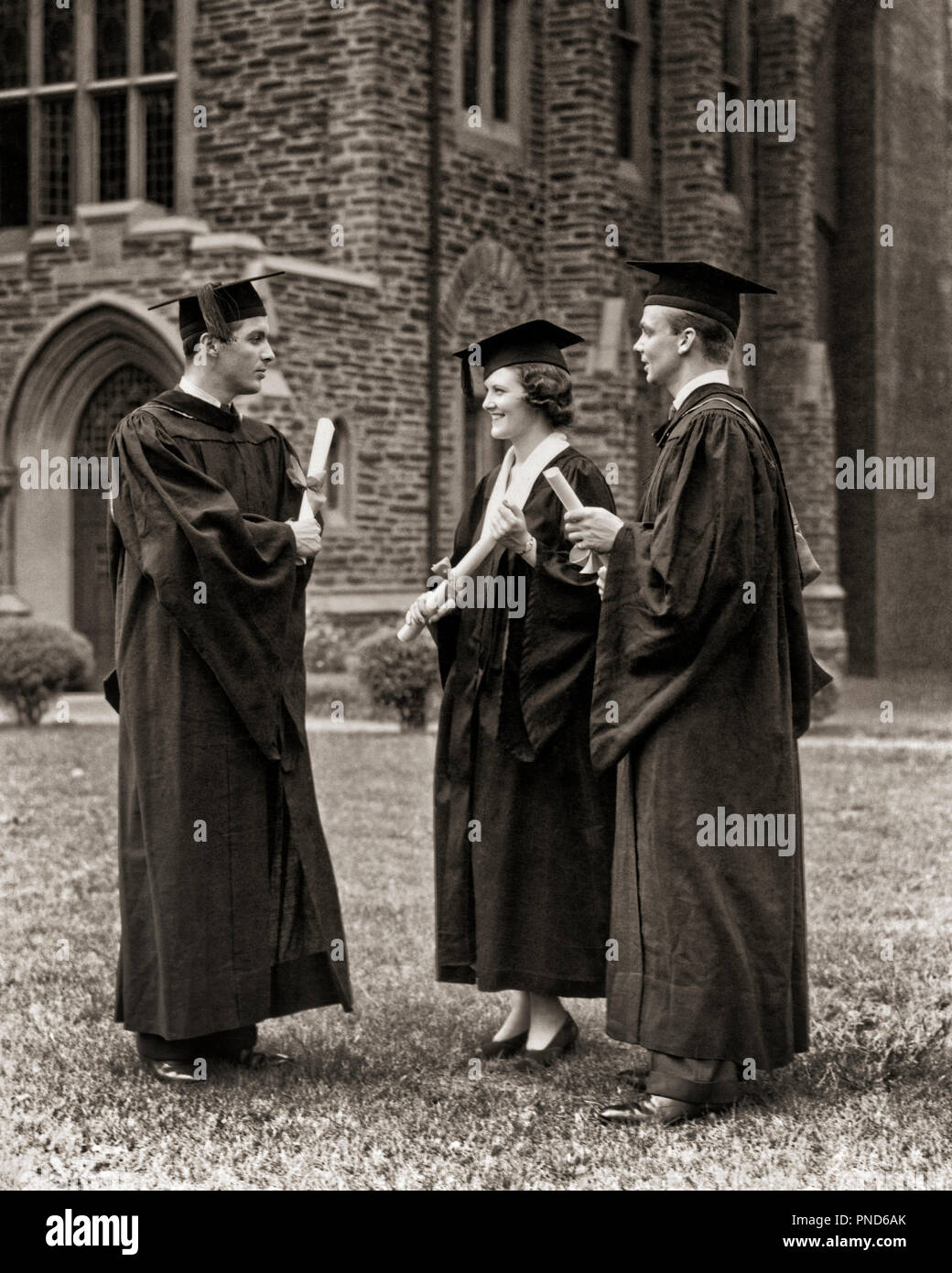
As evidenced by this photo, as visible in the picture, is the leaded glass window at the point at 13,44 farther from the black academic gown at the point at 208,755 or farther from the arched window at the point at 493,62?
the black academic gown at the point at 208,755

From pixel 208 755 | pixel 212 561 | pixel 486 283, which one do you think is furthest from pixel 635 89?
pixel 208 755

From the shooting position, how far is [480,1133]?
189 inches

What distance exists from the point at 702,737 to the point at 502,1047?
1439 mm

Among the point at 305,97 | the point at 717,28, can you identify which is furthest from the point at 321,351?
the point at 717,28

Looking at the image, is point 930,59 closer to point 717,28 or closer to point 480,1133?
point 717,28

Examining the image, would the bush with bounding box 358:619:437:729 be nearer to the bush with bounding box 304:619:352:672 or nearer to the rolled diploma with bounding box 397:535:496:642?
the bush with bounding box 304:619:352:672

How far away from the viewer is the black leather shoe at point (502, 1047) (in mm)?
5668

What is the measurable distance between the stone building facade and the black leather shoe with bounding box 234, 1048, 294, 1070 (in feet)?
30.6

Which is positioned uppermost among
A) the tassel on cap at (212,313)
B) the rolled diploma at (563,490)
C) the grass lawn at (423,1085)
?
the tassel on cap at (212,313)

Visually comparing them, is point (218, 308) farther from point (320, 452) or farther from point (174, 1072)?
point (174, 1072)

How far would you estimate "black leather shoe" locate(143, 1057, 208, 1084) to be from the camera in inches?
209

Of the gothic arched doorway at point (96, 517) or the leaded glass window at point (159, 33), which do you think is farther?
the leaded glass window at point (159, 33)

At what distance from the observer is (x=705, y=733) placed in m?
4.88

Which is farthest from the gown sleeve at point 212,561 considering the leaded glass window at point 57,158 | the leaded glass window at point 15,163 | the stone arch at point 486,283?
the leaded glass window at point 15,163
